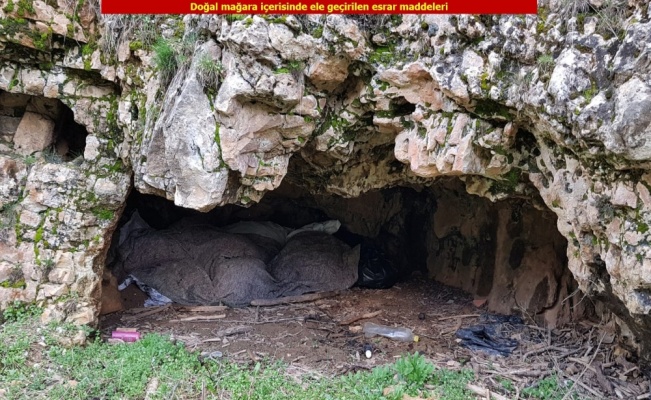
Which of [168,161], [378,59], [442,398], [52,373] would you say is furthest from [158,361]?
[378,59]

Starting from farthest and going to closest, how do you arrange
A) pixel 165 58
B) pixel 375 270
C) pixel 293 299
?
pixel 375 270, pixel 293 299, pixel 165 58

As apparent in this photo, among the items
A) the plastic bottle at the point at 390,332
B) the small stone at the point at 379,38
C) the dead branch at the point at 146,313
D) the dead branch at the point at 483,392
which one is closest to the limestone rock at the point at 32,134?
the dead branch at the point at 146,313

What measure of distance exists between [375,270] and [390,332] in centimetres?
182

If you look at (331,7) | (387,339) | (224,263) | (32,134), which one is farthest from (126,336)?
(331,7)

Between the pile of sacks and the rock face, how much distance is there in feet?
4.43

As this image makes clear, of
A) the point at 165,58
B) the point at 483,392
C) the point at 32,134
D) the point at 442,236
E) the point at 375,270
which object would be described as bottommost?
the point at 483,392

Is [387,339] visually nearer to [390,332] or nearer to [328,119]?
[390,332]

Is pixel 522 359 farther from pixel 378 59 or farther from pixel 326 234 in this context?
pixel 326 234

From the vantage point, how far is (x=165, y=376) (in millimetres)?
3746

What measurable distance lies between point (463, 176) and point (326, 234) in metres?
3.32

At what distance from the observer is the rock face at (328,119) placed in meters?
2.70

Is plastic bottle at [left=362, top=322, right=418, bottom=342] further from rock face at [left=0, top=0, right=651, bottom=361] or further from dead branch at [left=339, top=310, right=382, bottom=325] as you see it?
rock face at [left=0, top=0, right=651, bottom=361]

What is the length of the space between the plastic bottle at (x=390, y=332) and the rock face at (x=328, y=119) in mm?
1456

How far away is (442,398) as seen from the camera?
3.50 meters
